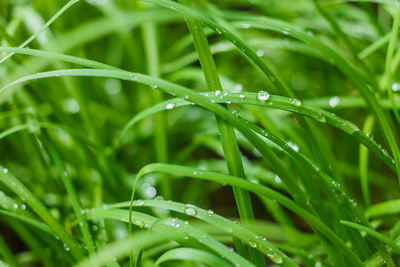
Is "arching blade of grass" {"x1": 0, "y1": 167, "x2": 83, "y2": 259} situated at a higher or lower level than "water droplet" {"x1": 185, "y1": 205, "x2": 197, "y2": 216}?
higher

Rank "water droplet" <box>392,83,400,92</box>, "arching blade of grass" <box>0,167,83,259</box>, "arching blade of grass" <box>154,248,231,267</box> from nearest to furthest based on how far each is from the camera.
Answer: "arching blade of grass" <box>154,248,231,267</box> → "arching blade of grass" <box>0,167,83,259</box> → "water droplet" <box>392,83,400,92</box>

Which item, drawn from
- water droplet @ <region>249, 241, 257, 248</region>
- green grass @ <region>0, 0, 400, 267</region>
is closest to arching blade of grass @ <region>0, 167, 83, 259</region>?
green grass @ <region>0, 0, 400, 267</region>

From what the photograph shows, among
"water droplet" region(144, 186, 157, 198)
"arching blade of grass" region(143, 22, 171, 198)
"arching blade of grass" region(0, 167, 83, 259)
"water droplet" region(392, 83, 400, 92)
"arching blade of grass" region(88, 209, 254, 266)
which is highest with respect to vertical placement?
"arching blade of grass" region(143, 22, 171, 198)

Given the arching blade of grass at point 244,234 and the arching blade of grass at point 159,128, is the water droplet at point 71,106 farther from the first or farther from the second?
the arching blade of grass at point 244,234

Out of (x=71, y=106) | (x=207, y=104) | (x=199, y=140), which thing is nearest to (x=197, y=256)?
(x=207, y=104)

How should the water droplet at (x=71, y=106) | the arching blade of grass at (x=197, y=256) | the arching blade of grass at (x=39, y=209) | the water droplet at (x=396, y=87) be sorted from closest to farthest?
the arching blade of grass at (x=197, y=256), the arching blade of grass at (x=39, y=209), the water droplet at (x=396, y=87), the water droplet at (x=71, y=106)

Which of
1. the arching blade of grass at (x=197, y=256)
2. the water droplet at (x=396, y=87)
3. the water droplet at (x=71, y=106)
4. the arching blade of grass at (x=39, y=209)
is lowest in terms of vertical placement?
the arching blade of grass at (x=197, y=256)

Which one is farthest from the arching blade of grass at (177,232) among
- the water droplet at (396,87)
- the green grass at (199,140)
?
the water droplet at (396,87)

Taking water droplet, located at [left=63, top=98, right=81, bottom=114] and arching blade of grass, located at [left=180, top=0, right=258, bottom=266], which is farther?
water droplet, located at [left=63, top=98, right=81, bottom=114]

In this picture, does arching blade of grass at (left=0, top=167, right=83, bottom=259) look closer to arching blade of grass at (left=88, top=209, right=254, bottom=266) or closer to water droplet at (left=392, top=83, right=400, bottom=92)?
arching blade of grass at (left=88, top=209, right=254, bottom=266)
